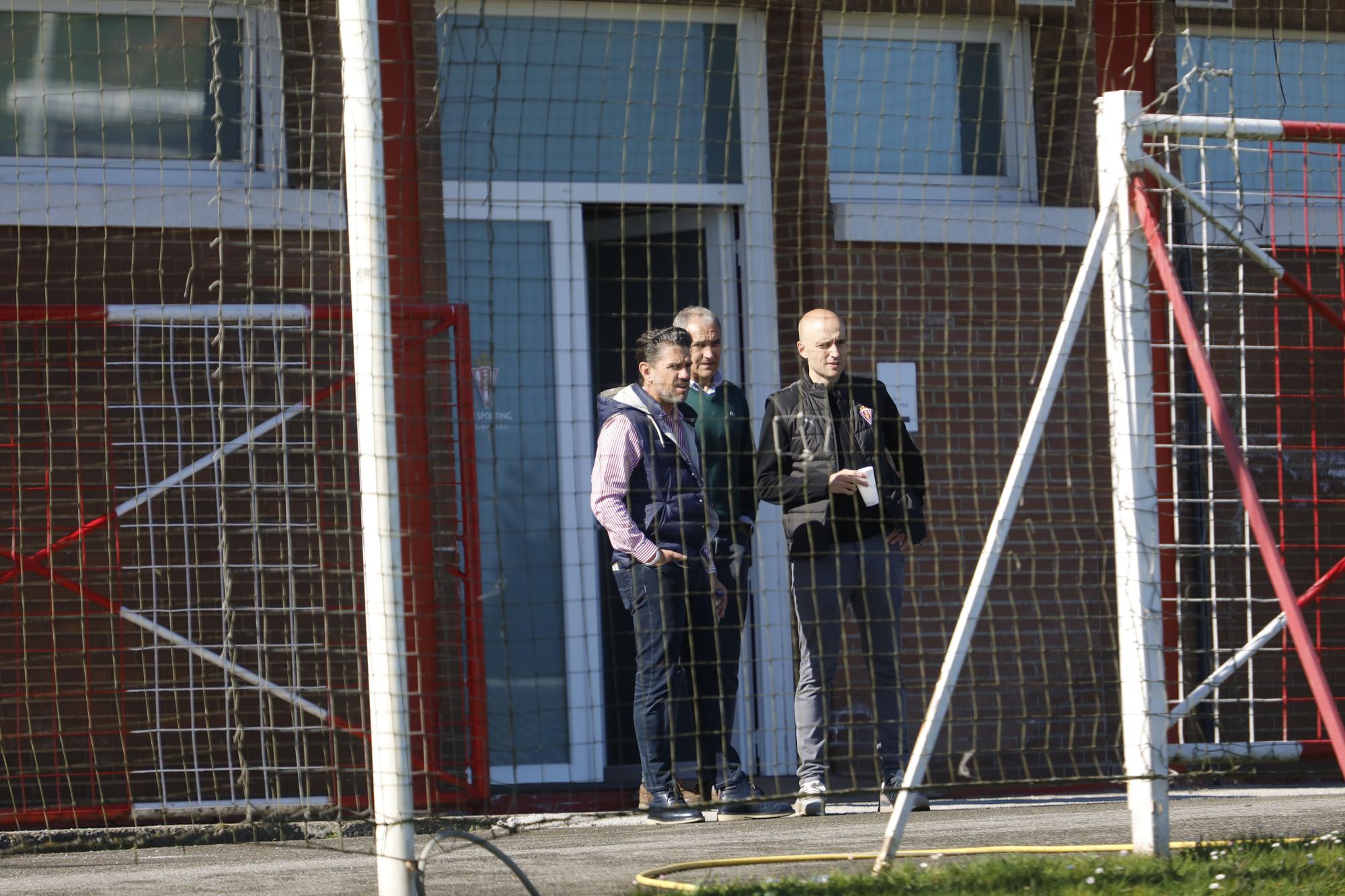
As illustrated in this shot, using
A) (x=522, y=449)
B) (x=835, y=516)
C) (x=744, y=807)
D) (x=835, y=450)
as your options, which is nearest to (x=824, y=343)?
(x=835, y=450)

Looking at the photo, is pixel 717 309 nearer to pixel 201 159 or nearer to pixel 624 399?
pixel 624 399

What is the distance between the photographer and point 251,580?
24.2 ft

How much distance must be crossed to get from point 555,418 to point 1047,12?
320 centimetres

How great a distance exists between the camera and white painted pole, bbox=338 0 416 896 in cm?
463

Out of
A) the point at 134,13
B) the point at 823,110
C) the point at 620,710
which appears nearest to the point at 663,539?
the point at 620,710

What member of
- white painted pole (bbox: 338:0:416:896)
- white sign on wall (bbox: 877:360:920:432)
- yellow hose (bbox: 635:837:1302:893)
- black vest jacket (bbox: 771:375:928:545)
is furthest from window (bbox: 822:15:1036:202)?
white painted pole (bbox: 338:0:416:896)

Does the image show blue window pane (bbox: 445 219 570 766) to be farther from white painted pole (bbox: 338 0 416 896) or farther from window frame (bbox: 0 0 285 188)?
white painted pole (bbox: 338 0 416 896)

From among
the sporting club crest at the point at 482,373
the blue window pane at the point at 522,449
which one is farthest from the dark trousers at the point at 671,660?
the sporting club crest at the point at 482,373

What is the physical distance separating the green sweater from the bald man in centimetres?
11

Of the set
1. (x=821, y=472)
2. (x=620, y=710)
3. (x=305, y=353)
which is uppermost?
(x=305, y=353)

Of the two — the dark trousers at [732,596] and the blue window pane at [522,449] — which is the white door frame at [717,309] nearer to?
the blue window pane at [522,449]

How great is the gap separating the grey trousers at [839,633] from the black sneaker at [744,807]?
0.68 ft

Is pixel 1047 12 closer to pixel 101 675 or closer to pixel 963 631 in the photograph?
pixel 963 631

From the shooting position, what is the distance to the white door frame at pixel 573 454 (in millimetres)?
7922
